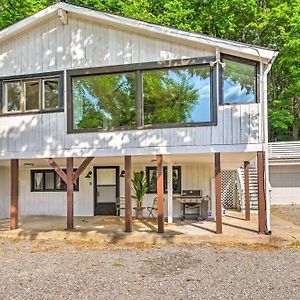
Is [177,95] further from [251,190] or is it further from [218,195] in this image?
[251,190]

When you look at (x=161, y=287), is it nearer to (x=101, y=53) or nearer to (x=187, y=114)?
(x=187, y=114)

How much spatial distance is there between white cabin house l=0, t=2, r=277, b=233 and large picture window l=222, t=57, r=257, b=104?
0.02 meters

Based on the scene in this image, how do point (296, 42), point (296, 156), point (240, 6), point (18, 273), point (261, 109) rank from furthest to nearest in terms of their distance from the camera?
1. point (240, 6)
2. point (296, 42)
3. point (296, 156)
4. point (261, 109)
5. point (18, 273)

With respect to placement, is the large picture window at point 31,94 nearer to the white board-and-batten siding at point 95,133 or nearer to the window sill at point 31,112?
the window sill at point 31,112

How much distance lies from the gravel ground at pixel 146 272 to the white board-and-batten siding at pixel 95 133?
271 centimetres

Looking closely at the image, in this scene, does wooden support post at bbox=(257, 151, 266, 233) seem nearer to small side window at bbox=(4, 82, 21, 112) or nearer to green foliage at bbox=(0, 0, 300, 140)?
small side window at bbox=(4, 82, 21, 112)

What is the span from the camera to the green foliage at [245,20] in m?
21.2

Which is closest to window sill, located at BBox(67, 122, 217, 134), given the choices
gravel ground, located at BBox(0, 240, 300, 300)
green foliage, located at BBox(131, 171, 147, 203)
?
green foliage, located at BBox(131, 171, 147, 203)

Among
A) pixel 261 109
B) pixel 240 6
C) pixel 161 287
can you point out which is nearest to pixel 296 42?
pixel 240 6

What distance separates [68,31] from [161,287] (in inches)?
308

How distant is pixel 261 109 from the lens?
9258 mm

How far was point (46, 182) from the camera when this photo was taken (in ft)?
46.0

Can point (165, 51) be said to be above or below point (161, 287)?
above

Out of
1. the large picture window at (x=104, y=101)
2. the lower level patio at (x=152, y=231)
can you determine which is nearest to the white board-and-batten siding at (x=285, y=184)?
the lower level patio at (x=152, y=231)
